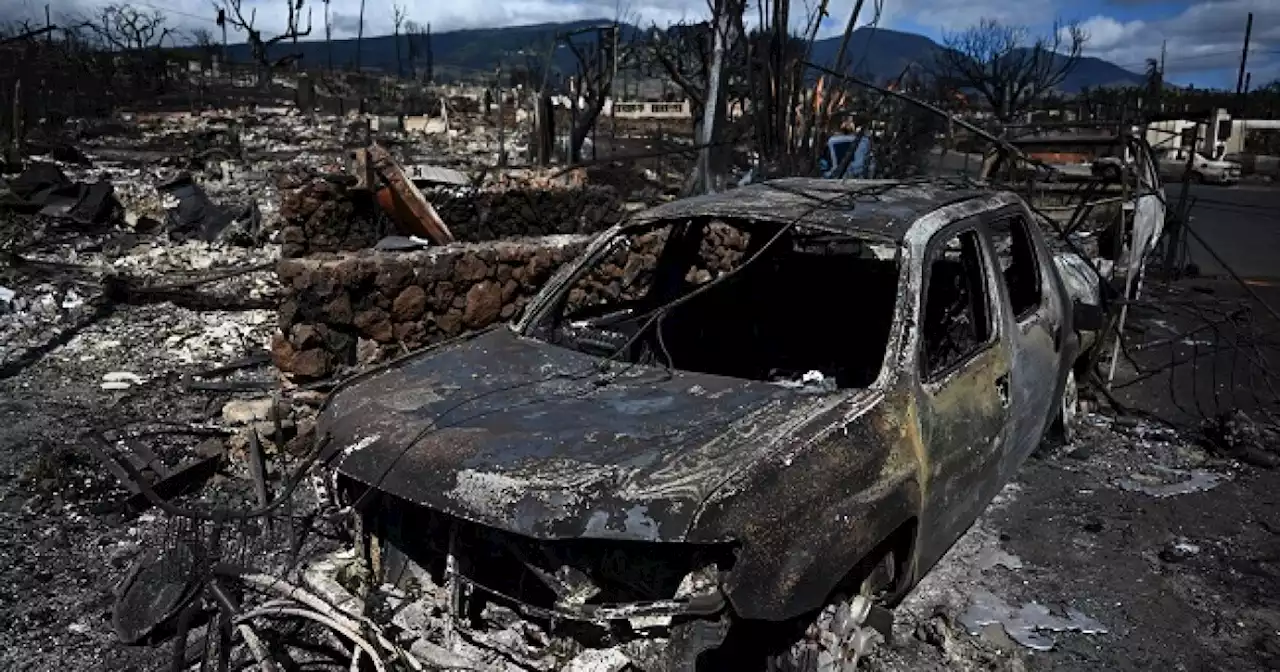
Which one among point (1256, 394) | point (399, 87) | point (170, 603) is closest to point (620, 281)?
point (170, 603)

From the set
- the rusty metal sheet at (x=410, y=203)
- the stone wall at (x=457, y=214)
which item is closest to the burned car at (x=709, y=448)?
the rusty metal sheet at (x=410, y=203)

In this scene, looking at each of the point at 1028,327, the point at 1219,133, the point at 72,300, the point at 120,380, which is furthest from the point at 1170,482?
the point at 1219,133

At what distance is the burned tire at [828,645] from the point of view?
2.89 m

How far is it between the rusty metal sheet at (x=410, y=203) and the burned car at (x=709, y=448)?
376 cm

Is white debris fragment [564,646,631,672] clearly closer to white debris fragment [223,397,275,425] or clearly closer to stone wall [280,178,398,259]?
white debris fragment [223,397,275,425]

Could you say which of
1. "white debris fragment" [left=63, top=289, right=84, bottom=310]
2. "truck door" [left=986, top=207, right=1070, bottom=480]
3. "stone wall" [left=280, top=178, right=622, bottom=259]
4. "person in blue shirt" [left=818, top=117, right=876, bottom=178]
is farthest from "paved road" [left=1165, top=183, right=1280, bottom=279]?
"white debris fragment" [left=63, top=289, right=84, bottom=310]

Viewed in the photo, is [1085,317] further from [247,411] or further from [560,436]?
[247,411]

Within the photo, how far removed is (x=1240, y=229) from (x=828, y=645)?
54.5 ft

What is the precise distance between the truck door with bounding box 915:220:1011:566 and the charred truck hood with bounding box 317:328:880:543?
438 mm

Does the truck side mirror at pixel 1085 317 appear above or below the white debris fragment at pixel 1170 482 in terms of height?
above

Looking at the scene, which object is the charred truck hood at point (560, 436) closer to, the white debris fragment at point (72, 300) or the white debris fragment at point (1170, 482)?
the white debris fragment at point (1170, 482)

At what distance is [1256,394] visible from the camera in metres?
6.73

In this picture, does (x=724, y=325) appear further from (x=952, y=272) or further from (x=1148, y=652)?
(x=1148, y=652)

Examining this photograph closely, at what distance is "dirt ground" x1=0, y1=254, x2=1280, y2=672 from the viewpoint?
11.8ft
